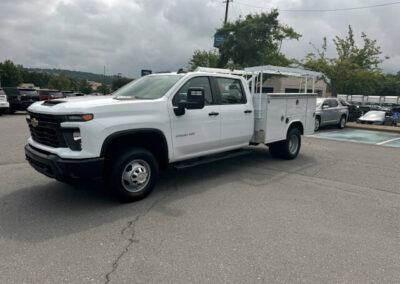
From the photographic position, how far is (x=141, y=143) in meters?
4.49

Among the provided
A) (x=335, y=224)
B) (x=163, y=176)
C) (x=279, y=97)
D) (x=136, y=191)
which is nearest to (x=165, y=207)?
(x=136, y=191)

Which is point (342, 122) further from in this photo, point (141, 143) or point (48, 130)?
point (48, 130)

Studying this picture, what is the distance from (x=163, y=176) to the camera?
5824 mm

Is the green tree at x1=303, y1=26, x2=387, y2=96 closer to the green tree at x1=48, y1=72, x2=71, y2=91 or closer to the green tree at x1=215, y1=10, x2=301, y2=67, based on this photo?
the green tree at x1=215, y1=10, x2=301, y2=67

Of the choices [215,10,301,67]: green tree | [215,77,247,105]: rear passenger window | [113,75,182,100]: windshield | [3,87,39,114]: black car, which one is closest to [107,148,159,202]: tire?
[113,75,182,100]: windshield

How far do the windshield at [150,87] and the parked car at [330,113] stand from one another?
10849 mm

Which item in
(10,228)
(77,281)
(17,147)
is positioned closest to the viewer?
(77,281)

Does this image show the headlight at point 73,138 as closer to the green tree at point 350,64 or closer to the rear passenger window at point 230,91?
the rear passenger window at point 230,91

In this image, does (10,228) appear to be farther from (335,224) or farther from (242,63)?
(242,63)

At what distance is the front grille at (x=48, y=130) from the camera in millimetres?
3836

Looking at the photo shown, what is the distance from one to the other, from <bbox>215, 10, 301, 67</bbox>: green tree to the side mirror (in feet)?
72.5

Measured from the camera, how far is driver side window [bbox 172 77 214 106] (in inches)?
187

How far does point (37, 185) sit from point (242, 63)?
77.4 feet

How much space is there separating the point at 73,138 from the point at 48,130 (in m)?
0.56
